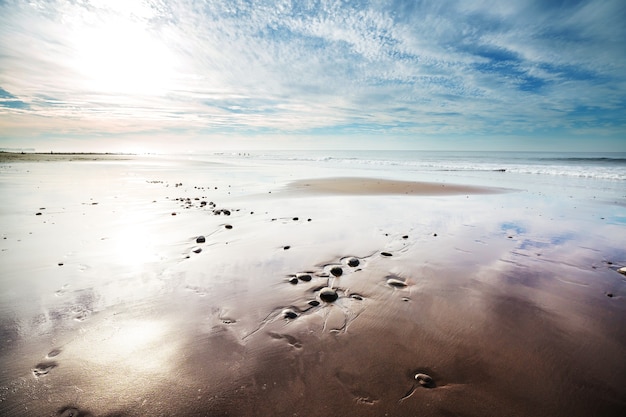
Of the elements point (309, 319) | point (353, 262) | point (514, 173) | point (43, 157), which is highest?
point (43, 157)

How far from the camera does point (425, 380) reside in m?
2.88

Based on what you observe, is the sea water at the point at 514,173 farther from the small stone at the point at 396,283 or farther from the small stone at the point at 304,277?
the small stone at the point at 304,277

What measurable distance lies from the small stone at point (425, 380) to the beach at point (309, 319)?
0.01 m

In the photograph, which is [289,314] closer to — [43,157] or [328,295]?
[328,295]

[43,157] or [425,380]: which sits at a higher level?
[43,157]

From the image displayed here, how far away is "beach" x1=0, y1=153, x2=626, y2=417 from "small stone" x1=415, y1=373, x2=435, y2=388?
0.01 meters

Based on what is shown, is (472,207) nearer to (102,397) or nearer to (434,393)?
(434,393)

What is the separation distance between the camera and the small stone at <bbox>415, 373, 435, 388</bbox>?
111 inches

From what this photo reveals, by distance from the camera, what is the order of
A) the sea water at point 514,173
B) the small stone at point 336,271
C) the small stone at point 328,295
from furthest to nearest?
1. the sea water at point 514,173
2. the small stone at point 336,271
3. the small stone at point 328,295

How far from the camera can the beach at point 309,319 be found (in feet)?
8.77

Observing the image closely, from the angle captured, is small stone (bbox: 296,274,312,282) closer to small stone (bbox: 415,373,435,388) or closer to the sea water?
small stone (bbox: 415,373,435,388)

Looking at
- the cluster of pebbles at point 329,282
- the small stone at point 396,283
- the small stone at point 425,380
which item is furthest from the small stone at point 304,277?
the small stone at point 425,380

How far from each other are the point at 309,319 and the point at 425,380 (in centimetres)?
166

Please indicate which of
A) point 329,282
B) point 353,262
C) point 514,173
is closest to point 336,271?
point 329,282
